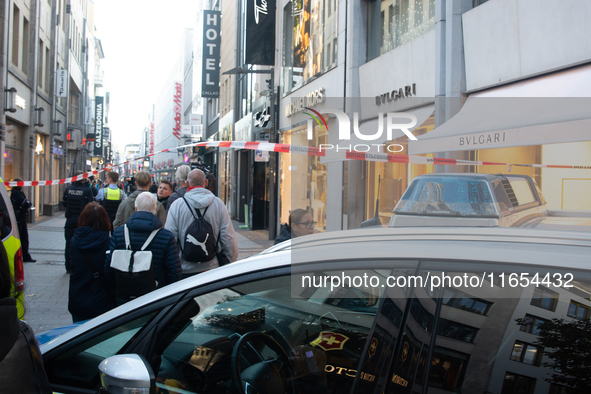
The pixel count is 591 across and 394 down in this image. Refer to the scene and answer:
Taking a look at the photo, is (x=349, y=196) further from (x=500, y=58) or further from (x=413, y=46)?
(x=500, y=58)

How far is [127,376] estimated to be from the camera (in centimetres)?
173

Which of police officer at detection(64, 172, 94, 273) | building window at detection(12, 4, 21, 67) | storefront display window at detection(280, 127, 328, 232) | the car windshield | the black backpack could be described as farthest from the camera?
building window at detection(12, 4, 21, 67)

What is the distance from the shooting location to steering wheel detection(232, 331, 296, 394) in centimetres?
173

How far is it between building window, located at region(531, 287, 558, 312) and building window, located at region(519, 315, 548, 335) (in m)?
0.04

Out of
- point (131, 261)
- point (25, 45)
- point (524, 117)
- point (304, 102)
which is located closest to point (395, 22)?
point (304, 102)

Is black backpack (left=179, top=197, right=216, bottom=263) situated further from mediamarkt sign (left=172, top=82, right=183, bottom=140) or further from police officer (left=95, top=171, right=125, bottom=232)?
mediamarkt sign (left=172, top=82, right=183, bottom=140)

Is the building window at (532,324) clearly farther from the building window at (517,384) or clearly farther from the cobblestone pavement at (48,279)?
the cobblestone pavement at (48,279)

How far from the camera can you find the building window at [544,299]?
128 cm

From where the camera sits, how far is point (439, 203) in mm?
5188

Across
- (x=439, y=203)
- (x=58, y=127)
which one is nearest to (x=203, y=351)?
(x=439, y=203)

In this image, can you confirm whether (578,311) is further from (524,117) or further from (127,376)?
(524,117)

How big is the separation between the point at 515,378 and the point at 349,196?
10.8m

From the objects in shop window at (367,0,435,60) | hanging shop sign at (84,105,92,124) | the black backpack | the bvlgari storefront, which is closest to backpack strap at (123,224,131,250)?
the black backpack

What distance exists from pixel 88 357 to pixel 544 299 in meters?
1.89
